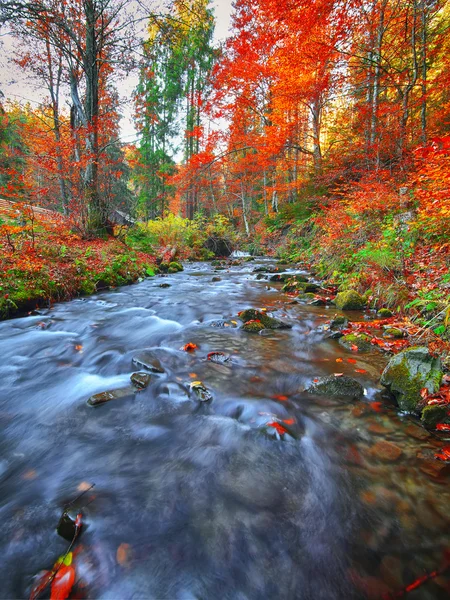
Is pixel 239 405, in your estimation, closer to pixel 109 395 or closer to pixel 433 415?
pixel 109 395

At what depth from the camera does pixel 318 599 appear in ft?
4.27

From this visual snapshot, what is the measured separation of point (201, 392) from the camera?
9.70 feet

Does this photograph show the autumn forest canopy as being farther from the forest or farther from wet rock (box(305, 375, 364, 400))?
wet rock (box(305, 375, 364, 400))

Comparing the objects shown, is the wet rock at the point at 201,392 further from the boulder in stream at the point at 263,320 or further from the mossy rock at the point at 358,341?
the mossy rock at the point at 358,341

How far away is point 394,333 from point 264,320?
78.0 inches

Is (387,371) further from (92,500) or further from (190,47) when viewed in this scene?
(190,47)

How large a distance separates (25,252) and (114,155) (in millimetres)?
18319

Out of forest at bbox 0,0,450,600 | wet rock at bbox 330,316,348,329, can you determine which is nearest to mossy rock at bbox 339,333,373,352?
forest at bbox 0,0,450,600

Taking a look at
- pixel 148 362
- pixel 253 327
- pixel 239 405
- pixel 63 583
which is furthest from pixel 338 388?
pixel 63 583

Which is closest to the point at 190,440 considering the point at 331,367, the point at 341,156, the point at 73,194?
the point at 331,367

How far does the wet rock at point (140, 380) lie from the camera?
3.06 m

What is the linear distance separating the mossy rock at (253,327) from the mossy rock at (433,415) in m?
2.65

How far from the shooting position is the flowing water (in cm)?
139

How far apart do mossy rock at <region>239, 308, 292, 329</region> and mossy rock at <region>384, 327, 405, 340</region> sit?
1.46 metres
